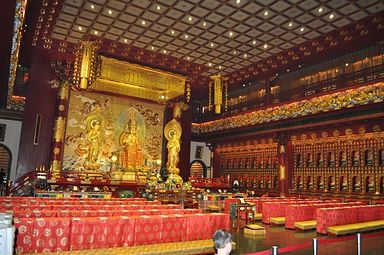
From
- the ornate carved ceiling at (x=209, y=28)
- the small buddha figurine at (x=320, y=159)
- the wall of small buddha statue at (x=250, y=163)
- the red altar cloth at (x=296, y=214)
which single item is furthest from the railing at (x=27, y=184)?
the small buddha figurine at (x=320, y=159)

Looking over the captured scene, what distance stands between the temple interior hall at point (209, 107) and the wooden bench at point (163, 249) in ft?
3.18

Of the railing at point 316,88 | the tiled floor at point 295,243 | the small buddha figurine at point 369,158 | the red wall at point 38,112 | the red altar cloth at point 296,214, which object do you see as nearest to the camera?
the tiled floor at point 295,243

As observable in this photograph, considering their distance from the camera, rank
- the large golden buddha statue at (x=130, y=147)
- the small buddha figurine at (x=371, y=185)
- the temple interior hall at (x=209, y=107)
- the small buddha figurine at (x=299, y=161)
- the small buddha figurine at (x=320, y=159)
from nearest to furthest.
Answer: the temple interior hall at (x=209, y=107) → the small buddha figurine at (x=371, y=185) → the small buddha figurine at (x=320, y=159) → the small buddha figurine at (x=299, y=161) → the large golden buddha statue at (x=130, y=147)

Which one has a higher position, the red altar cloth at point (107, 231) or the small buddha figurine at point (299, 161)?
the small buddha figurine at point (299, 161)

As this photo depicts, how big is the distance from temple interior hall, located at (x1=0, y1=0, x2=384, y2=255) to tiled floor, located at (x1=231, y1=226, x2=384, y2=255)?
64 mm

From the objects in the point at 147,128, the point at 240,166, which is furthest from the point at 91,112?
the point at 240,166

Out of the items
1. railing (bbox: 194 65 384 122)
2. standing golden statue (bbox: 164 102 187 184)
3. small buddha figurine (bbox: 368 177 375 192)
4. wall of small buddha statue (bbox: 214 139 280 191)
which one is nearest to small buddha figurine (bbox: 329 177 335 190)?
small buddha figurine (bbox: 368 177 375 192)

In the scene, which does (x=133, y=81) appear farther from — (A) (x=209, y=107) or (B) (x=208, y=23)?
(B) (x=208, y=23)

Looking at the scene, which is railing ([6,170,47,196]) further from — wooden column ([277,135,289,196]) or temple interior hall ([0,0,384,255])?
wooden column ([277,135,289,196])

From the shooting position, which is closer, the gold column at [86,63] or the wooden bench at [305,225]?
the wooden bench at [305,225]

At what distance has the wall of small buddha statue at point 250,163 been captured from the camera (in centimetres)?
1464

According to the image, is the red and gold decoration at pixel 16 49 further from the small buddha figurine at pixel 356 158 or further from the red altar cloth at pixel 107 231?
the small buddha figurine at pixel 356 158

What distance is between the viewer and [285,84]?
553 inches

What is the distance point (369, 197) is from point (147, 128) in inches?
372
